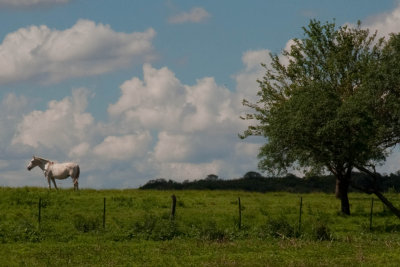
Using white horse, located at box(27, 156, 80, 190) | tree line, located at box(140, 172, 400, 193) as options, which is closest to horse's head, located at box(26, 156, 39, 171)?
white horse, located at box(27, 156, 80, 190)

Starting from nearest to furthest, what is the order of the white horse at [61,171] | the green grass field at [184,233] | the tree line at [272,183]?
the green grass field at [184,233]
the white horse at [61,171]
the tree line at [272,183]

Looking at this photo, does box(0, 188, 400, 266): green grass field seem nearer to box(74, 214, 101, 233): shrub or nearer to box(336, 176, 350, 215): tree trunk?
box(74, 214, 101, 233): shrub

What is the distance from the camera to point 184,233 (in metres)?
36.4

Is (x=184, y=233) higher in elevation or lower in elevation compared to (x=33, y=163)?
lower

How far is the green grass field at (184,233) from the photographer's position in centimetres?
2858

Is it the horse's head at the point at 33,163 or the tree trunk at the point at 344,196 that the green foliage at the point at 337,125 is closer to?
the tree trunk at the point at 344,196

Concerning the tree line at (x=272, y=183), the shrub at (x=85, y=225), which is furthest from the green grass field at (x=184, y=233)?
the tree line at (x=272, y=183)

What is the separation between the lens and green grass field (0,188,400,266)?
28.6 m

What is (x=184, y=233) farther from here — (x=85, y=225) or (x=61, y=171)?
(x=61, y=171)

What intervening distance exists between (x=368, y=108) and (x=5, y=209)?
85.2 ft

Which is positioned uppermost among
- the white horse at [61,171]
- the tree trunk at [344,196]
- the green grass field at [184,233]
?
the white horse at [61,171]

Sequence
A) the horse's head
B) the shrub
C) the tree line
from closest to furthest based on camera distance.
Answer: the shrub → the horse's head → the tree line

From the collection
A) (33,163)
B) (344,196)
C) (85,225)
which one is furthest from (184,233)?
(33,163)

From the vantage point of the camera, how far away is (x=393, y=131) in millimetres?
49750
